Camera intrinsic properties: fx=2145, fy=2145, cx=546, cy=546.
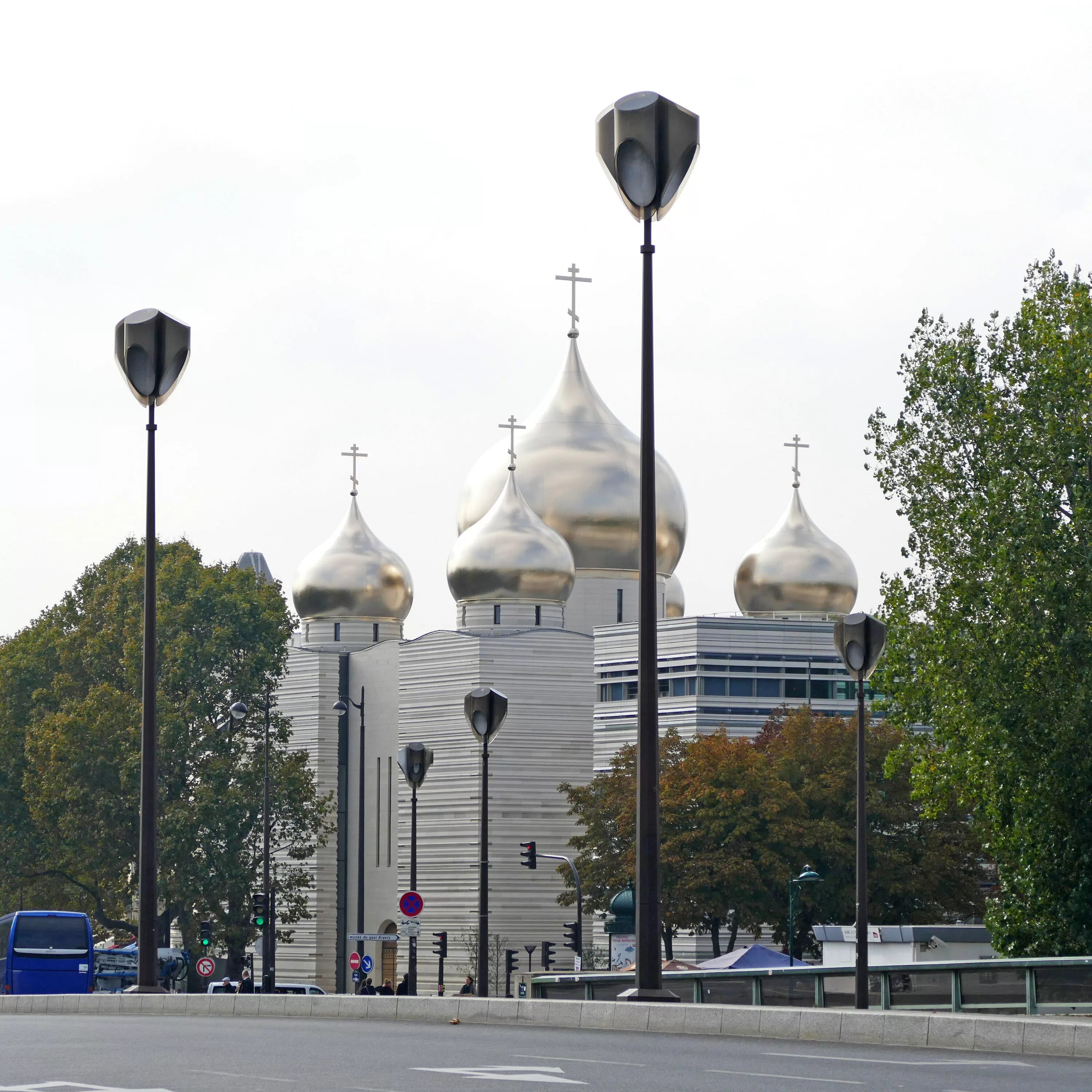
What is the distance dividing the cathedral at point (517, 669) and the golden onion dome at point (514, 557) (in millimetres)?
67

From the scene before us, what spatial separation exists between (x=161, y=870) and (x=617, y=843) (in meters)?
12.3

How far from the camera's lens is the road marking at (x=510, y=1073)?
34.7ft

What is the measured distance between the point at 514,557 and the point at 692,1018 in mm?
53770

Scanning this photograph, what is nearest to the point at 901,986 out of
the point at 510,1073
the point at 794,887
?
the point at 510,1073

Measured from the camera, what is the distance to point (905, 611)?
112 ft

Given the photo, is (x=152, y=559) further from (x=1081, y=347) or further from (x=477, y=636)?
(x=477, y=636)

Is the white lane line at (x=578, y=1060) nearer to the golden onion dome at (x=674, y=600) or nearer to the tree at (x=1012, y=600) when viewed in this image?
the tree at (x=1012, y=600)

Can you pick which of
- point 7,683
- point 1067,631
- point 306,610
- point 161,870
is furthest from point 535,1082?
point 306,610

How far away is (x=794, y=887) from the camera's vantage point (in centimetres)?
5284

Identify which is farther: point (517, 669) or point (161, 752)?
point (517, 669)

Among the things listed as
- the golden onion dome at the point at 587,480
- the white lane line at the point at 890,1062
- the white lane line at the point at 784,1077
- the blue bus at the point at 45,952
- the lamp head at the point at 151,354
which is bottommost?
the blue bus at the point at 45,952

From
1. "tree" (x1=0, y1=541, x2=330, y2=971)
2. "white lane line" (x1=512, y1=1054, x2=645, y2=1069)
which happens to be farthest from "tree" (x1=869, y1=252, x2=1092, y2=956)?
"tree" (x1=0, y1=541, x2=330, y2=971)

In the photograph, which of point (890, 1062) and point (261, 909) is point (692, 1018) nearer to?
point (890, 1062)

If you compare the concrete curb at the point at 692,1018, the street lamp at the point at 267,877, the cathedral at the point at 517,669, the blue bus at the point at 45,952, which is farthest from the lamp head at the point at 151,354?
the cathedral at the point at 517,669
